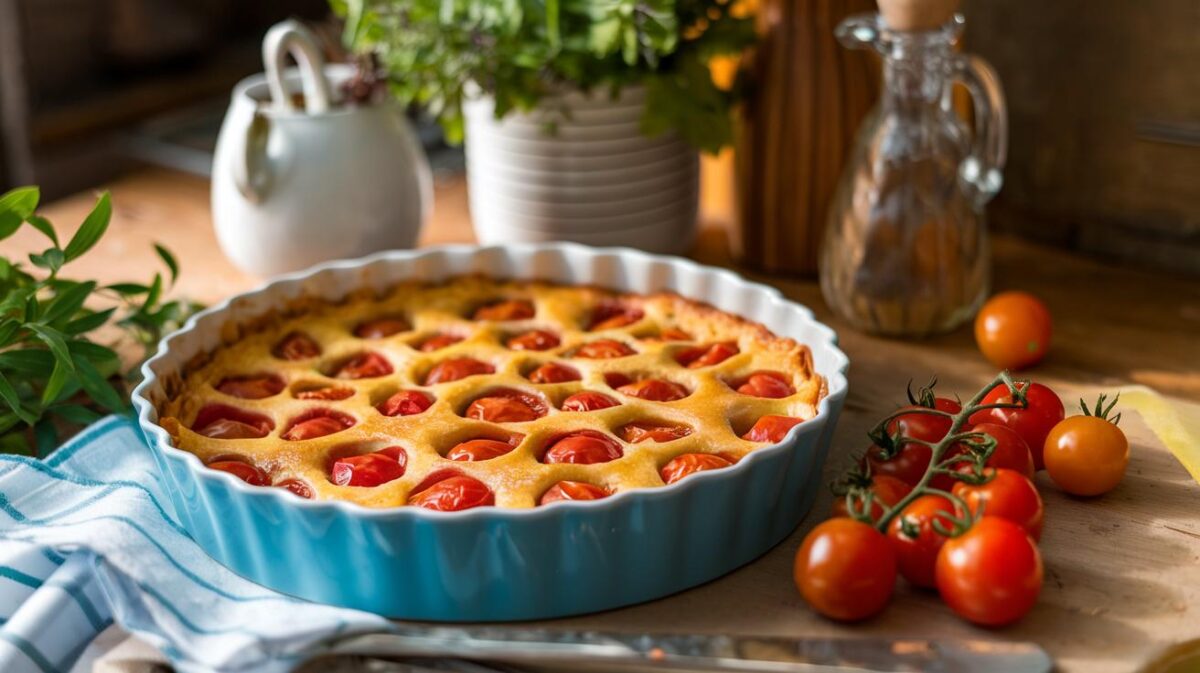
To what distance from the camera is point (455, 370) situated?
1.63m

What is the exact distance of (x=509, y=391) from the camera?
157 cm

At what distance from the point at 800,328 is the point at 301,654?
80 centimetres

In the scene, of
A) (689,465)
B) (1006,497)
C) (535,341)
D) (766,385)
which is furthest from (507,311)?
(1006,497)

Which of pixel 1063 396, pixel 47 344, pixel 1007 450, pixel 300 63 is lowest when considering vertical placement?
pixel 1063 396

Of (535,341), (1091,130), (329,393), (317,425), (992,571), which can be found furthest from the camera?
(1091,130)

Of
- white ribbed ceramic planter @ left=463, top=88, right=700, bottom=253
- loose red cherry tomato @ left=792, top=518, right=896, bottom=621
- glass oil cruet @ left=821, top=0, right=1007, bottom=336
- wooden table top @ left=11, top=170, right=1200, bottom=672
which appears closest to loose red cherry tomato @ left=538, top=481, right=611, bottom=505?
wooden table top @ left=11, top=170, right=1200, bottom=672

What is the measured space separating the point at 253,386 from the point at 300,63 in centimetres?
62

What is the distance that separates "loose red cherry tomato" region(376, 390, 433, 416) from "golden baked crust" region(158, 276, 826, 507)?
2cm

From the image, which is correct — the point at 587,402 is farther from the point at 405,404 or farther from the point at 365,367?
the point at 365,367

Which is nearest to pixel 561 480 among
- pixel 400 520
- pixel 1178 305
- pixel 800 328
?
pixel 400 520

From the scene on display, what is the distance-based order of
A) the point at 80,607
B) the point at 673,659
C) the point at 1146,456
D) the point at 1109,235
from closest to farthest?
the point at 673,659 < the point at 80,607 < the point at 1146,456 < the point at 1109,235

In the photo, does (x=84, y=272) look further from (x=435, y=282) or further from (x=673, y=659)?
(x=673, y=659)

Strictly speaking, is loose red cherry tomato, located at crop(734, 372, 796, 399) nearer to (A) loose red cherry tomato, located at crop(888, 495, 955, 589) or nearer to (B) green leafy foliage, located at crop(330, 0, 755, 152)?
(A) loose red cherry tomato, located at crop(888, 495, 955, 589)

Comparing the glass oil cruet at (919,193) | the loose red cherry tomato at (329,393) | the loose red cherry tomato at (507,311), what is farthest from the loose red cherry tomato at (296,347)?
the glass oil cruet at (919,193)
